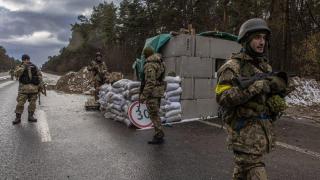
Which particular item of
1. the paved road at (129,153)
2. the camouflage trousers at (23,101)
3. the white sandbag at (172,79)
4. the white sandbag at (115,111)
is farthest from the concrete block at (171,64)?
the camouflage trousers at (23,101)

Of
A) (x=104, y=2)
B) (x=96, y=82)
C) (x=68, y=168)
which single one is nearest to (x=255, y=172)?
(x=68, y=168)

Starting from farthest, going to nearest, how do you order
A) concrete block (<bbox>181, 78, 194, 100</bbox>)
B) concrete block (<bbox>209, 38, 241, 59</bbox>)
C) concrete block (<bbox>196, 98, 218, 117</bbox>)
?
concrete block (<bbox>209, 38, 241, 59</bbox>), concrete block (<bbox>196, 98, 218, 117</bbox>), concrete block (<bbox>181, 78, 194, 100</bbox>)

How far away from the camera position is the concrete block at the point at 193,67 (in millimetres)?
10398

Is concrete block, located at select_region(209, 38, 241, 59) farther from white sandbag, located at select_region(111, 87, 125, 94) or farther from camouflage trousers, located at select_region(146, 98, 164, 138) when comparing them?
camouflage trousers, located at select_region(146, 98, 164, 138)

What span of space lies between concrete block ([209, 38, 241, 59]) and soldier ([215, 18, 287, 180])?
7.64m

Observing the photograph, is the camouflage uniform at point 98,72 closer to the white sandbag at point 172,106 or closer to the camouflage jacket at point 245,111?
the white sandbag at point 172,106

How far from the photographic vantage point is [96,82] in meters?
13.3

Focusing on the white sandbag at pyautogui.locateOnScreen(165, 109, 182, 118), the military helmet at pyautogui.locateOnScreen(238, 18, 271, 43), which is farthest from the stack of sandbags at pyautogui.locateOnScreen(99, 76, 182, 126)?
the military helmet at pyautogui.locateOnScreen(238, 18, 271, 43)

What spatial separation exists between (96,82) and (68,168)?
25.2 ft

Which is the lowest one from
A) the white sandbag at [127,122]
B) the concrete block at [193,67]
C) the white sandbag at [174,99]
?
the white sandbag at [127,122]

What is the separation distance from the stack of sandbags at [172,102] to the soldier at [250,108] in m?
6.52

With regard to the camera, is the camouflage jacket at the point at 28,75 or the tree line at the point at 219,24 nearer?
Answer: the camouflage jacket at the point at 28,75

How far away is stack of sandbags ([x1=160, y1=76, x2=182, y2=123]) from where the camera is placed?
32.9 ft

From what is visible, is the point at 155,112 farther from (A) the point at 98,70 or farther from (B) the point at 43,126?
(A) the point at 98,70
